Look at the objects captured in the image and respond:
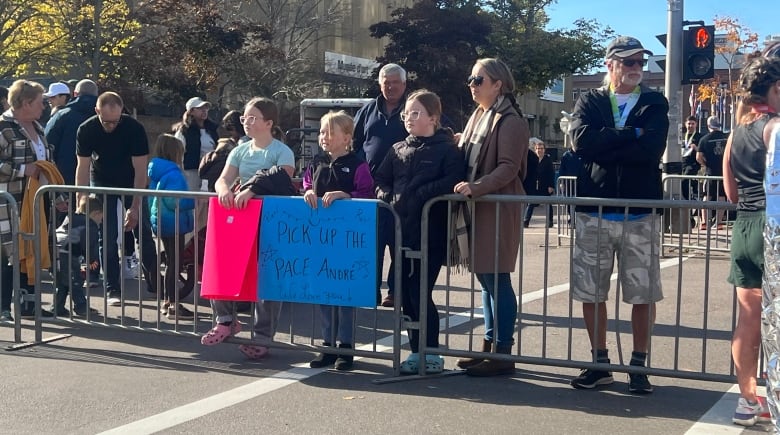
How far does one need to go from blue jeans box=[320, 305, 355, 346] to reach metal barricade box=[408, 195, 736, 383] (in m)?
0.55

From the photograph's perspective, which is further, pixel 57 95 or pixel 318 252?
pixel 57 95

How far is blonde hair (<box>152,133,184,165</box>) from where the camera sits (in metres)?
8.55

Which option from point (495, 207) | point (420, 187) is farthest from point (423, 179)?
point (495, 207)

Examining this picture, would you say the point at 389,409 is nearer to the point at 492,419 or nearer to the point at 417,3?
the point at 492,419

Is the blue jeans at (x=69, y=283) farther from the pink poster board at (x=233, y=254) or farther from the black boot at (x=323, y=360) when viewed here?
the black boot at (x=323, y=360)

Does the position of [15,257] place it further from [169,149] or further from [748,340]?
[748,340]

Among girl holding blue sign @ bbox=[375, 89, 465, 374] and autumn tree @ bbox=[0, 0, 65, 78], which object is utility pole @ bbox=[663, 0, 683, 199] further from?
autumn tree @ bbox=[0, 0, 65, 78]

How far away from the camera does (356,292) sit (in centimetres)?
635

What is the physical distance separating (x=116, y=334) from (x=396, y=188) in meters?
2.78

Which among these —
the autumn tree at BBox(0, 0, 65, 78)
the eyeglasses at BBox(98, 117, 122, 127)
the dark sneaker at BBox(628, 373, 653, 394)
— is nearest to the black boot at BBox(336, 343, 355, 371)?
the dark sneaker at BBox(628, 373, 653, 394)

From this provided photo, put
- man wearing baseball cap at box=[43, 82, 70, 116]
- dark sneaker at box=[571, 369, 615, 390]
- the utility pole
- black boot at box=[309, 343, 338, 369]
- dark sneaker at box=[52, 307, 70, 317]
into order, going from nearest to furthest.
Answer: dark sneaker at box=[571, 369, 615, 390]
black boot at box=[309, 343, 338, 369]
dark sneaker at box=[52, 307, 70, 317]
man wearing baseball cap at box=[43, 82, 70, 116]
the utility pole

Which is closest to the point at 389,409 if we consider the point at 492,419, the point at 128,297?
the point at 492,419

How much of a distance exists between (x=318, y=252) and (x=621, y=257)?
6.44ft

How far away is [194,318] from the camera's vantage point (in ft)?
23.2
